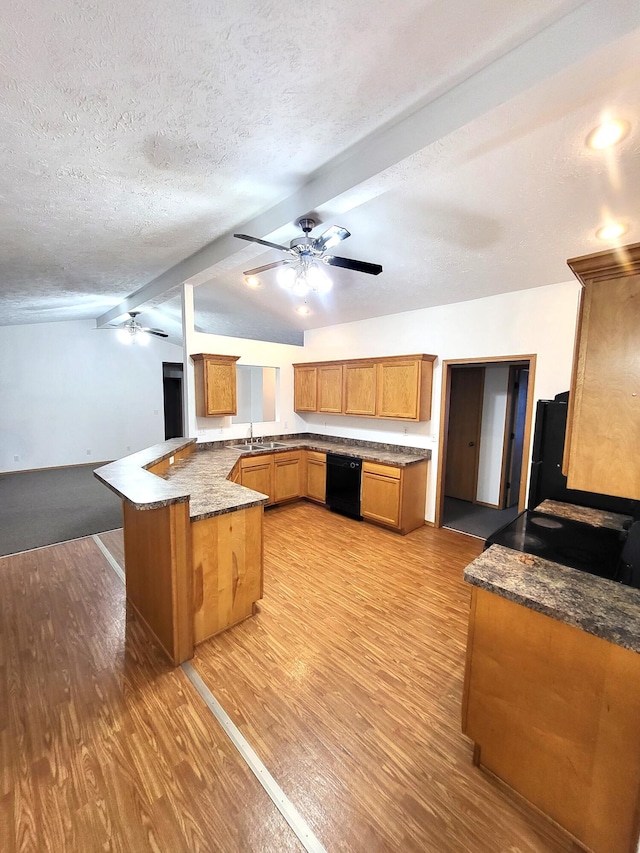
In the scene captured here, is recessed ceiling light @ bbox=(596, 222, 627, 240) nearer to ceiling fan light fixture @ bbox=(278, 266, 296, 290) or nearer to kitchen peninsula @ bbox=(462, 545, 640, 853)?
ceiling fan light fixture @ bbox=(278, 266, 296, 290)

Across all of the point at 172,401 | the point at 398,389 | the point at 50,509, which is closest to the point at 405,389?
the point at 398,389

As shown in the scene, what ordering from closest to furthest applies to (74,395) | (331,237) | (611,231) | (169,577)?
(169,577)
(331,237)
(611,231)
(74,395)

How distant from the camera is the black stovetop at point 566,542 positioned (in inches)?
62.3

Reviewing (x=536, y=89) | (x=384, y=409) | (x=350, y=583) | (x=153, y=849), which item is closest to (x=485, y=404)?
(x=384, y=409)

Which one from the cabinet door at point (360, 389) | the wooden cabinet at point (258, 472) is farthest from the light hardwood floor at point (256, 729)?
the cabinet door at point (360, 389)

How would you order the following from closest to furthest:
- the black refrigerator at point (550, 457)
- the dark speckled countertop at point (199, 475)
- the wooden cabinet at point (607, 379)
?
the wooden cabinet at point (607, 379), the dark speckled countertop at point (199, 475), the black refrigerator at point (550, 457)

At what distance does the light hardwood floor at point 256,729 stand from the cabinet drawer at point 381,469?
1.35 m

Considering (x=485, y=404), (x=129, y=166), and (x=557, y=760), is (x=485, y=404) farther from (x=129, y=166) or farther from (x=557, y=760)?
(x=129, y=166)

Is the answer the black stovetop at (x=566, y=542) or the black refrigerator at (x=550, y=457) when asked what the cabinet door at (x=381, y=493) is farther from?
the black stovetop at (x=566, y=542)

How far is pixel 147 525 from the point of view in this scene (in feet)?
7.54

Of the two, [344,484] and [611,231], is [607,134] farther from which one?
[344,484]

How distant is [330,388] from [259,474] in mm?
1582

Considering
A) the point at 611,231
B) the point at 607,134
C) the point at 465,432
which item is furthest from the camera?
the point at 465,432

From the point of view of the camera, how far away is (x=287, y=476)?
4934mm
